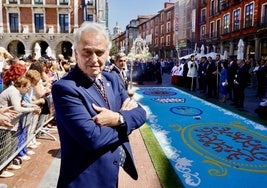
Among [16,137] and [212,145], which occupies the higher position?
[16,137]

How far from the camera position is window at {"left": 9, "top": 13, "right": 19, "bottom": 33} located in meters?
31.1

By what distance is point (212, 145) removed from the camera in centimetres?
526

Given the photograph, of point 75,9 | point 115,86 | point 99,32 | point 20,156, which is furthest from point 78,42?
point 75,9

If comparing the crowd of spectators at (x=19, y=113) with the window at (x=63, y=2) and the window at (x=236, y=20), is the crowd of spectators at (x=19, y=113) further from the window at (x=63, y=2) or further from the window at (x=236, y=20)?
the window at (x=63, y=2)

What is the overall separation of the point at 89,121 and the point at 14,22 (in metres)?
34.4

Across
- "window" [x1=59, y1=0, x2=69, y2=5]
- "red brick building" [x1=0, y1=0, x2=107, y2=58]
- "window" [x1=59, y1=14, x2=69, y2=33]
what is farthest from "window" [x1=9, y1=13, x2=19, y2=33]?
"window" [x1=59, y1=0, x2=69, y2=5]

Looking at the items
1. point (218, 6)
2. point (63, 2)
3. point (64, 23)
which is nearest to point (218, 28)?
point (218, 6)

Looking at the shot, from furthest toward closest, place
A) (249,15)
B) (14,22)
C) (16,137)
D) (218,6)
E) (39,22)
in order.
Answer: (218,6)
(39,22)
(14,22)
(249,15)
(16,137)

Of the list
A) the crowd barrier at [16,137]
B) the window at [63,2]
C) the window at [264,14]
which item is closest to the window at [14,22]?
the window at [63,2]

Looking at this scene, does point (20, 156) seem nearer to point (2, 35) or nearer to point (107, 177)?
point (107, 177)

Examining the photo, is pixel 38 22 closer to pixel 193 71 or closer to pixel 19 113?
pixel 193 71

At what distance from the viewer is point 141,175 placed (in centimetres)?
383

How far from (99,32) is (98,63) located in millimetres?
199

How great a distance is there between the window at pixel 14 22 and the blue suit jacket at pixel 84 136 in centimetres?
3365
